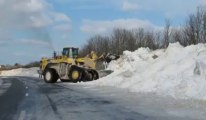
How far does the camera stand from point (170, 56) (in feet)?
107

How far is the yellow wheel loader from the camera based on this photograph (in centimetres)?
4538

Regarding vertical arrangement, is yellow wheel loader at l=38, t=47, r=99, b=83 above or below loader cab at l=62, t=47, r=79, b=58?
below

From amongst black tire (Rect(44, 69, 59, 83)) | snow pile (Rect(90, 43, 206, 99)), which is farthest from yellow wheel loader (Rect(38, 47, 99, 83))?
snow pile (Rect(90, 43, 206, 99))

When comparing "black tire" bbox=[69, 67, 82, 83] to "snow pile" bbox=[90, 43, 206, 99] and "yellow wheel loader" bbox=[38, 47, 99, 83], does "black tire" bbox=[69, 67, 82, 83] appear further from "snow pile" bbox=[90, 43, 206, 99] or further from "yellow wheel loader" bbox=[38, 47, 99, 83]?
Result: "snow pile" bbox=[90, 43, 206, 99]

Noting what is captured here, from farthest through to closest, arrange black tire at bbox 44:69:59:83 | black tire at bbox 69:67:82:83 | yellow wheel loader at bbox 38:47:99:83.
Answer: black tire at bbox 44:69:59:83 → yellow wheel loader at bbox 38:47:99:83 → black tire at bbox 69:67:82:83

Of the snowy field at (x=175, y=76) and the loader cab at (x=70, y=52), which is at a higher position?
the loader cab at (x=70, y=52)

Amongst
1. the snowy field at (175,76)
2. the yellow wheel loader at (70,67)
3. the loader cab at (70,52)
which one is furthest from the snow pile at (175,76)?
the loader cab at (70,52)

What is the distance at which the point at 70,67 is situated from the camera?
45.8 metres

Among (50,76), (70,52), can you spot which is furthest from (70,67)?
(50,76)

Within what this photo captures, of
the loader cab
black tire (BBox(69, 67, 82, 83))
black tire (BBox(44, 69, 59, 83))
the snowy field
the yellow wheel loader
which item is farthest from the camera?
black tire (BBox(44, 69, 59, 83))

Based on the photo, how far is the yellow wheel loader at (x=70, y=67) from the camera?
45375 mm

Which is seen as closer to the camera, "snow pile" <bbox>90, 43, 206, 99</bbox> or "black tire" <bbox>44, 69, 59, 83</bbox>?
"snow pile" <bbox>90, 43, 206, 99</bbox>

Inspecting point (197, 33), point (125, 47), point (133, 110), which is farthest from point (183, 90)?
point (125, 47)

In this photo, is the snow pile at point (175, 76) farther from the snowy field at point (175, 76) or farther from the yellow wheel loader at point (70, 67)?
the yellow wheel loader at point (70, 67)
